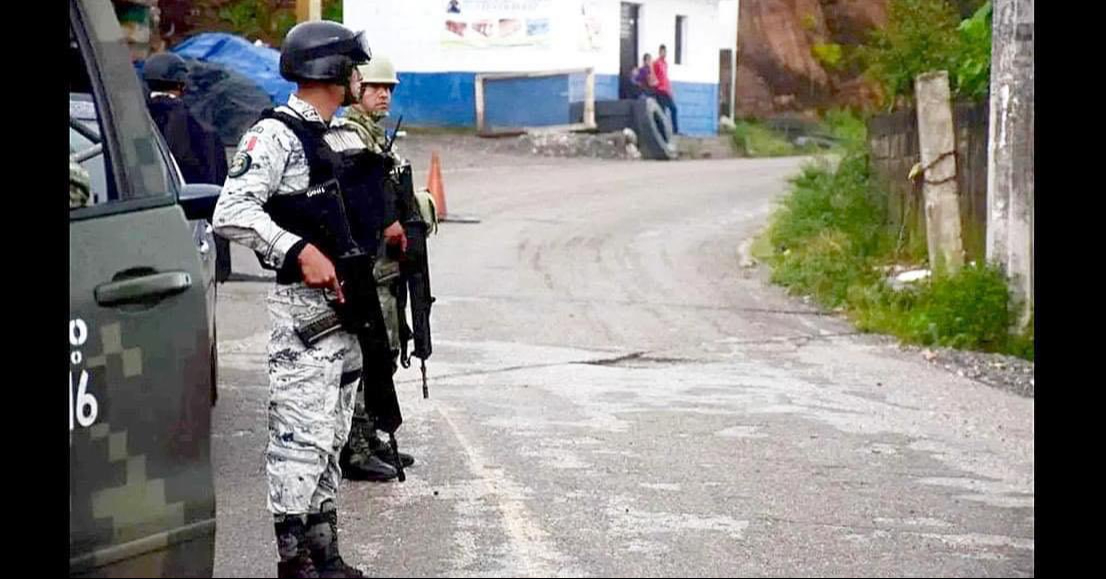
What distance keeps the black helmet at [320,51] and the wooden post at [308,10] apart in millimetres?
695

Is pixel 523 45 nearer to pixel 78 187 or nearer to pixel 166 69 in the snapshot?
pixel 166 69

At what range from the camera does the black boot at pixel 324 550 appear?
4.78m

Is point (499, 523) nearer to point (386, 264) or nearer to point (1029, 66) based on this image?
point (386, 264)

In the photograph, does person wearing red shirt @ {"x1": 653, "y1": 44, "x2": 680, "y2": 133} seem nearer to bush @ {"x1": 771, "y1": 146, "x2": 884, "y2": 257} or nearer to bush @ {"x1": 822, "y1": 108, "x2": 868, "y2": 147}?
bush @ {"x1": 822, "y1": 108, "x2": 868, "y2": 147}

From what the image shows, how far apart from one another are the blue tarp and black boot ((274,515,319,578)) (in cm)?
168

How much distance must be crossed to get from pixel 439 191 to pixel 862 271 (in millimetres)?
3362

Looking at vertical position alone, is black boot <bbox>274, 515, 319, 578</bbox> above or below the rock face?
below

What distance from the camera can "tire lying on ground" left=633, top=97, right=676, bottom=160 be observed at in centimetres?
728

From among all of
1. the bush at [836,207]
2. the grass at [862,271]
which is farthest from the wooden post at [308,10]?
the bush at [836,207]

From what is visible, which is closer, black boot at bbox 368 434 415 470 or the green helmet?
the green helmet

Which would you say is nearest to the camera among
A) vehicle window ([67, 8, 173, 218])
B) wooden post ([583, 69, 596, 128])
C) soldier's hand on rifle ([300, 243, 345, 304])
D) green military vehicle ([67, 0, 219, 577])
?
green military vehicle ([67, 0, 219, 577])

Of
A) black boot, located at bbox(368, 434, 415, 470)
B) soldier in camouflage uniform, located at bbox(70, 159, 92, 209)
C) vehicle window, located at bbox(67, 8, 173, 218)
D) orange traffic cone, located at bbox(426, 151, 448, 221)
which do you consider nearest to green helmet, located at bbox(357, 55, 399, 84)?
orange traffic cone, located at bbox(426, 151, 448, 221)

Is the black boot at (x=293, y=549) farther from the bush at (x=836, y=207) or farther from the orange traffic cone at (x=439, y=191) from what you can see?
the bush at (x=836, y=207)

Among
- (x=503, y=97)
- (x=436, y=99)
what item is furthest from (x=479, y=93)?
(x=436, y=99)
